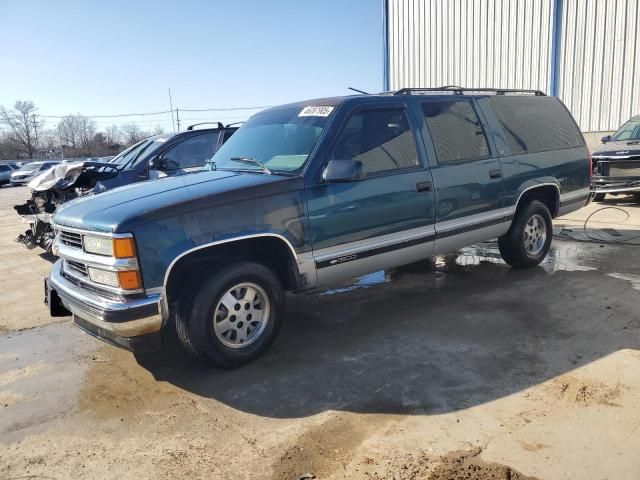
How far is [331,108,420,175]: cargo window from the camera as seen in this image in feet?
14.3

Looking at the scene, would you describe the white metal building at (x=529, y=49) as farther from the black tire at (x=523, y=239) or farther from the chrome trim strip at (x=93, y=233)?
the chrome trim strip at (x=93, y=233)

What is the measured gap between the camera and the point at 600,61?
15.1m

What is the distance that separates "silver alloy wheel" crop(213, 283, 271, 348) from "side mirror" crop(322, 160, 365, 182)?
3.40ft

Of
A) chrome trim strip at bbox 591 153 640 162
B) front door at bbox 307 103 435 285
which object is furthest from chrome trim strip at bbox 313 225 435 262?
chrome trim strip at bbox 591 153 640 162

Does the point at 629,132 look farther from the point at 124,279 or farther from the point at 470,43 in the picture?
the point at 124,279

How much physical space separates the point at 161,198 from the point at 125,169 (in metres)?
4.09

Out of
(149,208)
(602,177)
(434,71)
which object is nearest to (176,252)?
(149,208)

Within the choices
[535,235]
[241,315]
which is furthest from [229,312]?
[535,235]

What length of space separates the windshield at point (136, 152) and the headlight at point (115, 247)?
4246 mm

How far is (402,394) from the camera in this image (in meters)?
3.42

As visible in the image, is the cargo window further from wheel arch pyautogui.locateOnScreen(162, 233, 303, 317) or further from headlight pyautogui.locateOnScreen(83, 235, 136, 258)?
headlight pyautogui.locateOnScreen(83, 235, 136, 258)

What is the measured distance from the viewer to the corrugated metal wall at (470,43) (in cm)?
1633

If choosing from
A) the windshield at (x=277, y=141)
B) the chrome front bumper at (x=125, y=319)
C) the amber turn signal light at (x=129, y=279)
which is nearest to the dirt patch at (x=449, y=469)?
the chrome front bumper at (x=125, y=319)

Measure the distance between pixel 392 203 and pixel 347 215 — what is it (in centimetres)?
52
